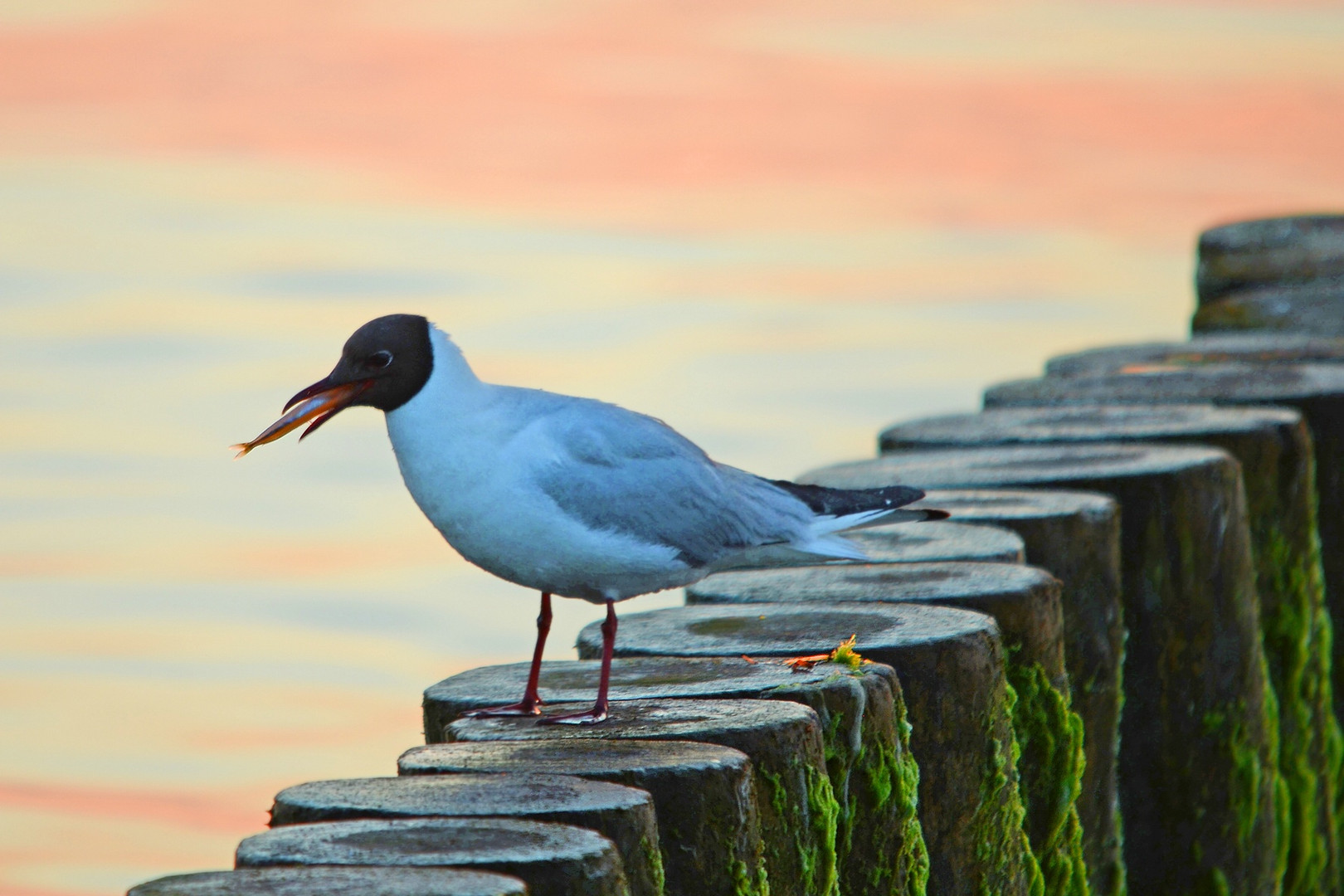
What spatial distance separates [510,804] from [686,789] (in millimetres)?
378

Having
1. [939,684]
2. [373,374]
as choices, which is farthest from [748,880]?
[373,374]

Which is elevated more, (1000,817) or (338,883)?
(338,883)

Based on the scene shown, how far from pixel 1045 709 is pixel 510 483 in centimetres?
167

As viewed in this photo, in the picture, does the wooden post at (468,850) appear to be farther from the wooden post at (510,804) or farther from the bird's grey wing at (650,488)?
the bird's grey wing at (650,488)

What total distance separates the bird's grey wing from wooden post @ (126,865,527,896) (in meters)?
1.46

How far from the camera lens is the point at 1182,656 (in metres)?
6.19

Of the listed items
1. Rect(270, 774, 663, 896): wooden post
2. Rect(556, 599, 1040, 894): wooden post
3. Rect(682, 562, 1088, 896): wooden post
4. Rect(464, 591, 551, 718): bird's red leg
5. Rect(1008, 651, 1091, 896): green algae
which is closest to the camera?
Rect(270, 774, 663, 896): wooden post

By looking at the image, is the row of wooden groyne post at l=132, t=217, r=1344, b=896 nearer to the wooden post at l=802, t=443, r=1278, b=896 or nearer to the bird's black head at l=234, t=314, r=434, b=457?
the wooden post at l=802, t=443, r=1278, b=896

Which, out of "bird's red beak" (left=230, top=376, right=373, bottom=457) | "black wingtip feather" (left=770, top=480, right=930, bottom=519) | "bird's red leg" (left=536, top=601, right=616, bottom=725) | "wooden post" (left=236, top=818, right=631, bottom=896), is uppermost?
"bird's red beak" (left=230, top=376, right=373, bottom=457)

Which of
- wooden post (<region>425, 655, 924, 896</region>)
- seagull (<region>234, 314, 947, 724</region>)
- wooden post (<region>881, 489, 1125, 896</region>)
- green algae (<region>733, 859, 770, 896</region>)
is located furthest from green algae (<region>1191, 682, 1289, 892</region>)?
green algae (<region>733, 859, 770, 896</region>)

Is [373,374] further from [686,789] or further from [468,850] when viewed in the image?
[468,850]

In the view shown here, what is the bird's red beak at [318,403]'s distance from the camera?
4426mm

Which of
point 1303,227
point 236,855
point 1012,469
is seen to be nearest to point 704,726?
point 236,855

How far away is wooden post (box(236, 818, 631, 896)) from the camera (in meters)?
3.15
